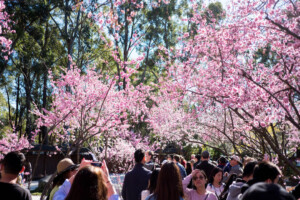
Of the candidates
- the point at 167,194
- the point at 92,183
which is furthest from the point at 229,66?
the point at 92,183

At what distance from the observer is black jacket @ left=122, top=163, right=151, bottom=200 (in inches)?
178

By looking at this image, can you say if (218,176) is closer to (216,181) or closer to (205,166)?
(216,181)

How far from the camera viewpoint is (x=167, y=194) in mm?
2799

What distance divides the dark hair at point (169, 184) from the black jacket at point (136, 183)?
5.61ft

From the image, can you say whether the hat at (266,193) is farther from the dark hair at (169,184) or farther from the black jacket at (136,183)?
the black jacket at (136,183)

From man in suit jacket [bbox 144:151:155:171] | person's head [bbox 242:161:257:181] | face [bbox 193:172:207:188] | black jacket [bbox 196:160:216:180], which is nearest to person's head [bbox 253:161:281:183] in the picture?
face [bbox 193:172:207:188]

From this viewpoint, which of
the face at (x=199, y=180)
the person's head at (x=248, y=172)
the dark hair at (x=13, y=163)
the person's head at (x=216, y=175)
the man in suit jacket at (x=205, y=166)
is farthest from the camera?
the man in suit jacket at (x=205, y=166)

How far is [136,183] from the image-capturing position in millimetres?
4555

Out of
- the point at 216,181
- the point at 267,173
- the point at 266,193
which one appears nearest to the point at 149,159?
the point at 216,181

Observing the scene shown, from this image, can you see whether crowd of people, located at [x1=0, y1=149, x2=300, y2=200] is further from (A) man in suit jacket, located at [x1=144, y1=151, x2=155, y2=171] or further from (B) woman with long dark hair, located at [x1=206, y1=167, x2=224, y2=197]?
(A) man in suit jacket, located at [x1=144, y1=151, x2=155, y2=171]

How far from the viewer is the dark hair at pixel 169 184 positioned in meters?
2.80

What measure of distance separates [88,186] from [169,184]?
34.7 inches

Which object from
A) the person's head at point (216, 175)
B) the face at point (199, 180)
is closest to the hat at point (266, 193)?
the face at point (199, 180)

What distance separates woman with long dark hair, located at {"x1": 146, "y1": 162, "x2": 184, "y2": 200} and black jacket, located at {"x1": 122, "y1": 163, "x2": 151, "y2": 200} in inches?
64.7
